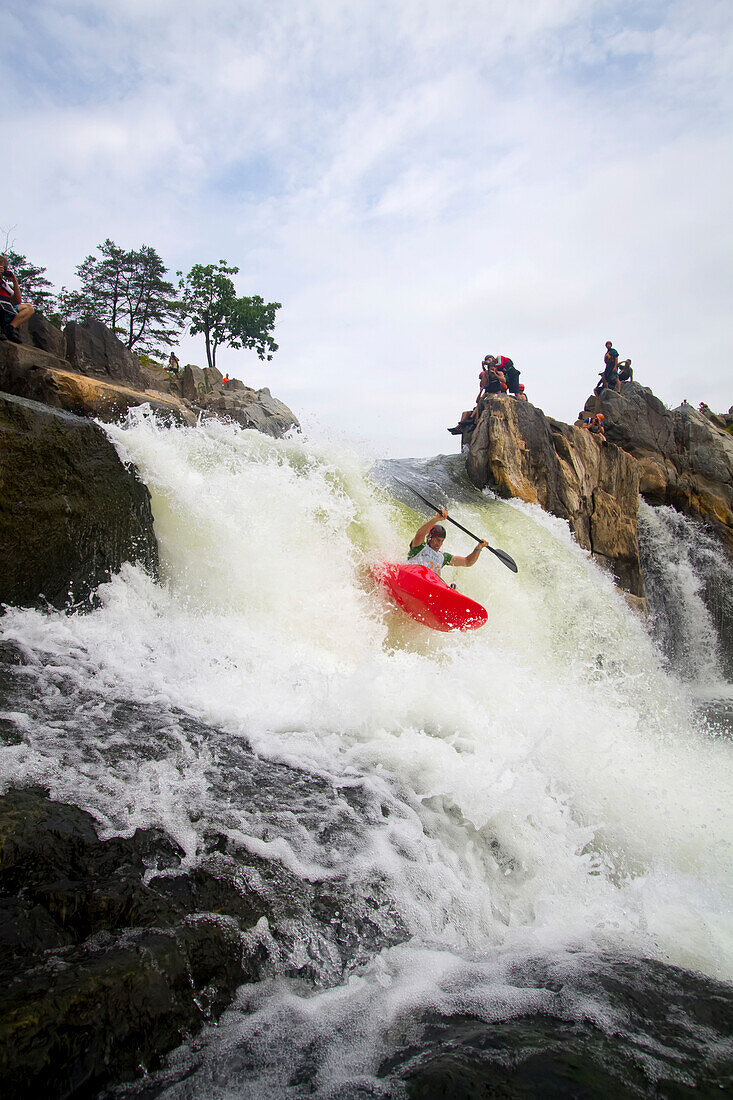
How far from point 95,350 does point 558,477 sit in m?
11.3

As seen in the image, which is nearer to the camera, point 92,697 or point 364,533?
point 92,697

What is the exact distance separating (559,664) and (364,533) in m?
3.14

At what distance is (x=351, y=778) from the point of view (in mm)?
2980

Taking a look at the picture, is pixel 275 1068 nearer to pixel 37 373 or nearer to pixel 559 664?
pixel 559 664

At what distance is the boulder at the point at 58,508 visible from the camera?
13.1 feet

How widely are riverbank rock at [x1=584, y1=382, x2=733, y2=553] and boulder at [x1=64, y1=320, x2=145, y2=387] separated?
11764 mm

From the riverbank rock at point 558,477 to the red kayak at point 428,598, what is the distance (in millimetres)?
4371

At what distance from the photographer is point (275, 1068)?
1.51 m

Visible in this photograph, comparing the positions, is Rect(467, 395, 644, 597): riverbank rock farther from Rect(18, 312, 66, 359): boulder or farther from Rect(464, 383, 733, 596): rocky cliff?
Rect(18, 312, 66, 359): boulder

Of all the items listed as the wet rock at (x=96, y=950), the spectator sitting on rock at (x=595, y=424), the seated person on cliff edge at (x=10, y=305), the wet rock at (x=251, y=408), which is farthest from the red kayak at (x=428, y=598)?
the wet rock at (x=251, y=408)

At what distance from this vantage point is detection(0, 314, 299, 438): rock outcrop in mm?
7414

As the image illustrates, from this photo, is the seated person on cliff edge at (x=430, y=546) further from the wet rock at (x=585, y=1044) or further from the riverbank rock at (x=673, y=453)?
the riverbank rock at (x=673, y=453)

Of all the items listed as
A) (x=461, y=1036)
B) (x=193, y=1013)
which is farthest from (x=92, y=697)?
(x=461, y=1036)

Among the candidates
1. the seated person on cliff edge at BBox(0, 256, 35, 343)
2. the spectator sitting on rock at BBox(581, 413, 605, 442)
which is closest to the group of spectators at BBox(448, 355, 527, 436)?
the spectator sitting on rock at BBox(581, 413, 605, 442)
